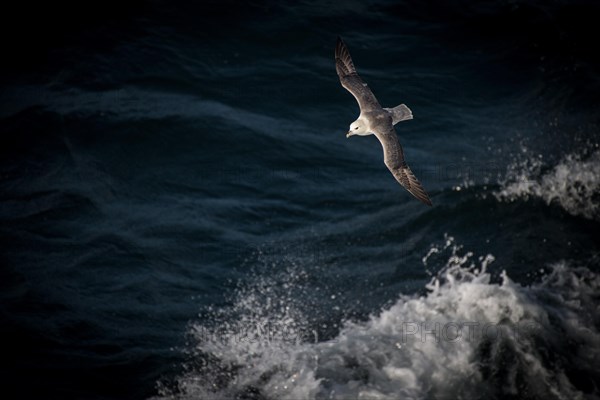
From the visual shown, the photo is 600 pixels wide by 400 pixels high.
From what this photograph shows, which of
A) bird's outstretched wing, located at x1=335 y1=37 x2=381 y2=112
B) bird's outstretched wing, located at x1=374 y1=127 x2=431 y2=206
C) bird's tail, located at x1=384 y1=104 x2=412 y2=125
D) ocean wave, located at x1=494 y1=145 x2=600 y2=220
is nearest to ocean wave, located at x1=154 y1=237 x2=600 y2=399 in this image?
ocean wave, located at x1=494 y1=145 x2=600 y2=220

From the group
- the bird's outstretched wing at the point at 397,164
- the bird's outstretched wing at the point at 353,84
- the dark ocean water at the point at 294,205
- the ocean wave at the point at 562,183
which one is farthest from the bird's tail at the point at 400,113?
the ocean wave at the point at 562,183

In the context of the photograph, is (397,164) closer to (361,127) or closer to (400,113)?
(361,127)

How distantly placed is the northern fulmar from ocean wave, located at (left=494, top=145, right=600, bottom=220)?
3.72 meters

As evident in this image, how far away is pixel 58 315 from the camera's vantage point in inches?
354

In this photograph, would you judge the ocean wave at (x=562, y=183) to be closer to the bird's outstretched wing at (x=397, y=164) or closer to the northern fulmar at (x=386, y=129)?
the northern fulmar at (x=386, y=129)

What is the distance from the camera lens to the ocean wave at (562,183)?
35.7ft

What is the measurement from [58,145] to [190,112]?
9.03 feet

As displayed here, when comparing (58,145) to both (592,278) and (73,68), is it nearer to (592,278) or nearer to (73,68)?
(73,68)

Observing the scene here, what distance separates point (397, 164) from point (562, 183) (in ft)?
15.6

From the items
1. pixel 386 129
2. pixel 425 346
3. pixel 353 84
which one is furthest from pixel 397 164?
pixel 425 346

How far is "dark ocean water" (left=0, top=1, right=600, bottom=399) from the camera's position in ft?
27.1

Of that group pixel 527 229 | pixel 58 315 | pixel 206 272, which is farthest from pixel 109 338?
pixel 527 229

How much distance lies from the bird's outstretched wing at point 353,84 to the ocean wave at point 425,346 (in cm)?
295

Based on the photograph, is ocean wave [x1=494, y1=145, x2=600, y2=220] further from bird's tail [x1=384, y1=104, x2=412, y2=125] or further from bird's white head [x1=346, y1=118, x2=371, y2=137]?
bird's white head [x1=346, y1=118, x2=371, y2=137]
